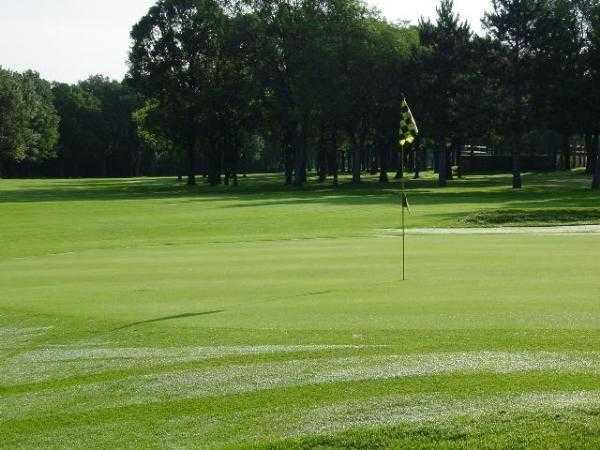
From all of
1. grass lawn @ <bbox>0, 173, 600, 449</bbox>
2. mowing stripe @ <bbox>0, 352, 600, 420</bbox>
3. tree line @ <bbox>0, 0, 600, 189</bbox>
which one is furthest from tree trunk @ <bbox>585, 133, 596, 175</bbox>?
mowing stripe @ <bbox>0, 352, 600, 420</bbox>

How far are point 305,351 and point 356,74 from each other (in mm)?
80372

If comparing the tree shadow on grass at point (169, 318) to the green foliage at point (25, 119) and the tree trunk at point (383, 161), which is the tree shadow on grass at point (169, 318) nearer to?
the tree trunk at point (383, 161)

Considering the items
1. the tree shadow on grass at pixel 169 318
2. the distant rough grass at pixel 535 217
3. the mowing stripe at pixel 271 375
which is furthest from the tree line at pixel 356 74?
the mowing stripe at pixel 271 375

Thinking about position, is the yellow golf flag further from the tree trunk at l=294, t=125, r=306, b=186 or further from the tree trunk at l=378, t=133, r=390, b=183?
the tree trunk at l=378, t=133, r=390, b=183

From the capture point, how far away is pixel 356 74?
88.8 meters

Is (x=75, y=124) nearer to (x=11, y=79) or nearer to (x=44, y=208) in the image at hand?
(x=11, y=79)

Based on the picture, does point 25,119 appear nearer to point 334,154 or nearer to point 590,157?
point 334,154

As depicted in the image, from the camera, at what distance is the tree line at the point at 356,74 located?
3172 inches

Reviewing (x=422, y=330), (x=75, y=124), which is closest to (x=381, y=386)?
(x=422, y=330)

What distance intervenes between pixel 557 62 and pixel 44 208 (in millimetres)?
48123

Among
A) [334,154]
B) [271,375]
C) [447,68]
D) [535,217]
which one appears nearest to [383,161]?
[334,154]

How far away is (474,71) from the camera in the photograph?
282 feet

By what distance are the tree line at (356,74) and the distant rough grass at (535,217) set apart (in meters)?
33.2

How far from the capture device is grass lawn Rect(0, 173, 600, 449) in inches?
304
